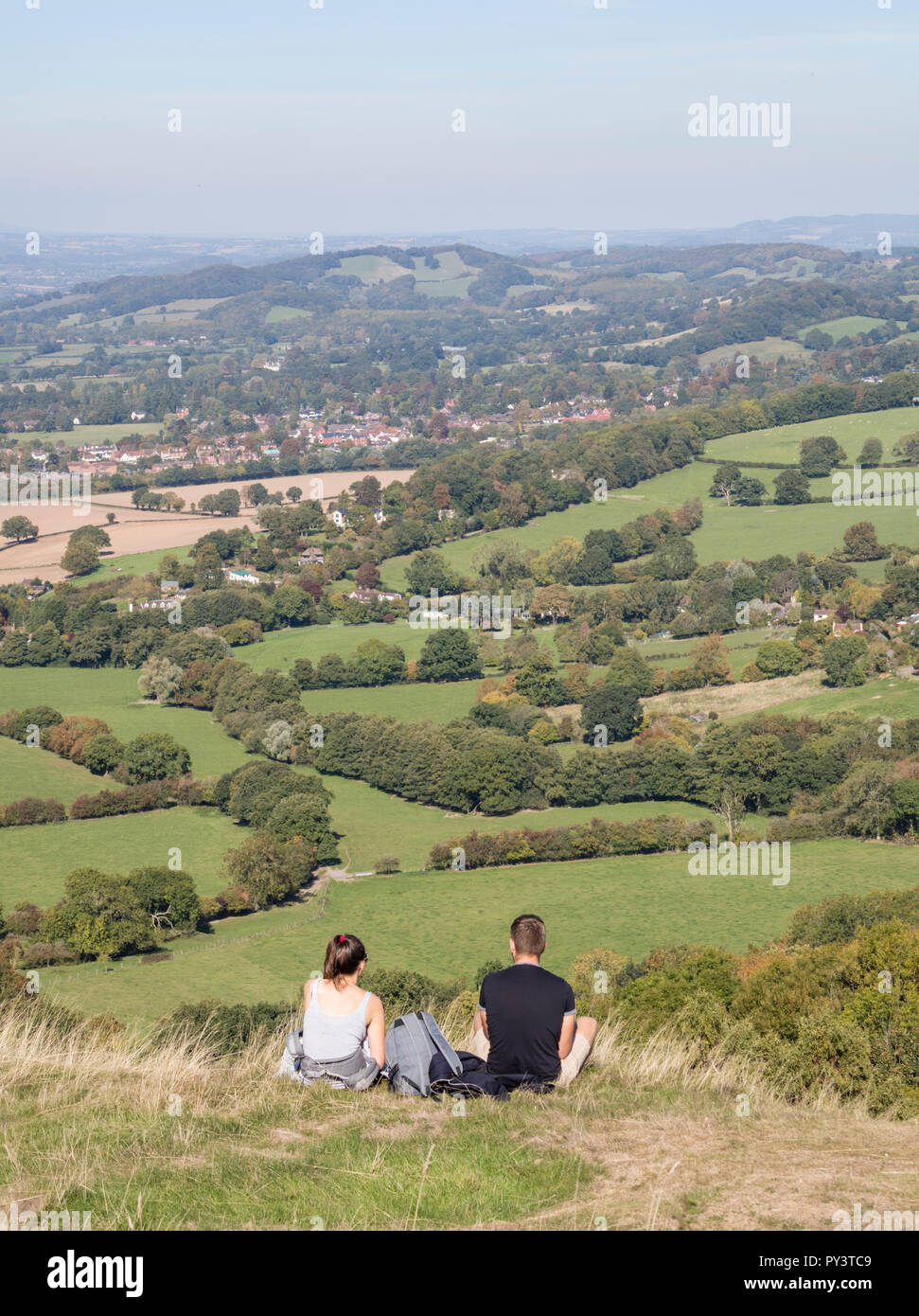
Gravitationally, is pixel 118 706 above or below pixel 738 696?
below

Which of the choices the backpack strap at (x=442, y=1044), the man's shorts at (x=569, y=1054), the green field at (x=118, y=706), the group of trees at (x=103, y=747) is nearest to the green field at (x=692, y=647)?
the green field at (x=118, y=706)

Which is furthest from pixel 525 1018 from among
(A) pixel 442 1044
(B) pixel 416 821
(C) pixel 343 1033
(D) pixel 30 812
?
(D) pixel 30 812

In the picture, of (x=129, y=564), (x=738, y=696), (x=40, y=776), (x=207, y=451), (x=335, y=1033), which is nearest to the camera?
(x=335, y=1033)

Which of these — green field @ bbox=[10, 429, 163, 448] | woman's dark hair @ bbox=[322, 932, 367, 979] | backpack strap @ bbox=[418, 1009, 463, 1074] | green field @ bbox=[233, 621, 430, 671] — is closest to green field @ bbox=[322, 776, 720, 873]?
green field @ bbox=[233, 621, 430, 671]

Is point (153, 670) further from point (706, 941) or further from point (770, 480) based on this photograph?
Answer: point (770, 480)

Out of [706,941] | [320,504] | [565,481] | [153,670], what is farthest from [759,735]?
[320,504]

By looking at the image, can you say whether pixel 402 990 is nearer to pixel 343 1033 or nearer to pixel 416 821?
pixel 343 1033

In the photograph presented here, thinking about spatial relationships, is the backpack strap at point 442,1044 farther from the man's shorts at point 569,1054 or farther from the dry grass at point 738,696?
the dry grass at point 738,696

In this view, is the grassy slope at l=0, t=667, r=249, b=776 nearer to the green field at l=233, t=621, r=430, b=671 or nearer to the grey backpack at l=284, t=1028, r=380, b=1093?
the green field at l=233, t=621, r=430, b=671
